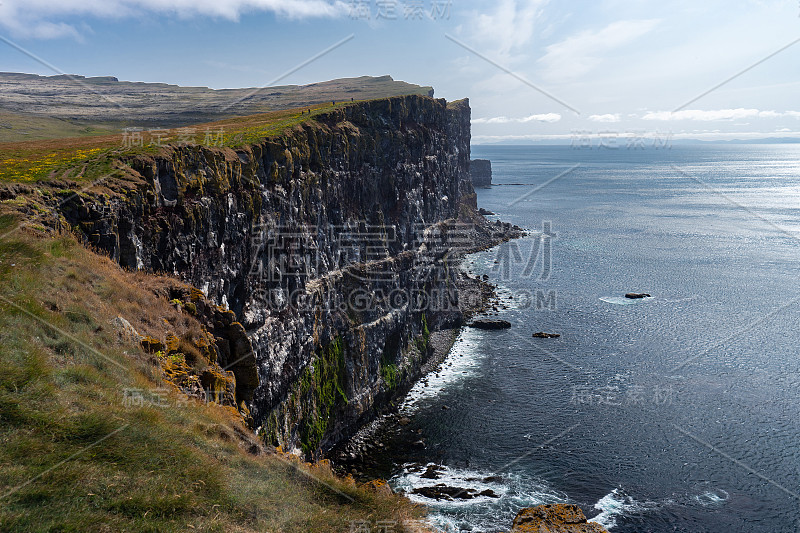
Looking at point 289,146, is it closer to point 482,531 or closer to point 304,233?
point 304,233

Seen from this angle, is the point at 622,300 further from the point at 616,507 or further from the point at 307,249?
the point at 307,249

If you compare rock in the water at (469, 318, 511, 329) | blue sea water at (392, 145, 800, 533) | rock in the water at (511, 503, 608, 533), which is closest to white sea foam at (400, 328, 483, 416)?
blue sea water at (392, 145, 800, 533)

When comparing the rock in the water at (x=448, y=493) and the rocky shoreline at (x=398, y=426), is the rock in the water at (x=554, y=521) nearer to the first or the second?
the rock in the water at (x=448, y=493)

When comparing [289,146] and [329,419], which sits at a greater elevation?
[289,146]

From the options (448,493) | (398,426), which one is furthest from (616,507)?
(398,426)

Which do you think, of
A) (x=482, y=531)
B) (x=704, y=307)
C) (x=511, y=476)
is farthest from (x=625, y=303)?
(x=482, y=531)

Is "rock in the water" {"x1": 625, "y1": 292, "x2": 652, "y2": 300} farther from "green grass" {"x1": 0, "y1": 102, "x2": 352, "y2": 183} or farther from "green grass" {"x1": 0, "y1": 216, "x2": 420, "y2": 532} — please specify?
"green grass" {"x1": 0, "y1": 216, "x2": 420, "y2": 532}
